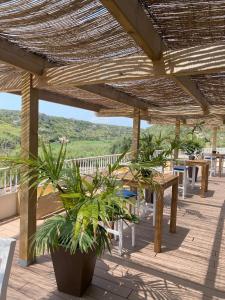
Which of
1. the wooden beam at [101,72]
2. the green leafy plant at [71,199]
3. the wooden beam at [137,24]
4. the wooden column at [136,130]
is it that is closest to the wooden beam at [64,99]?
the wooden column at [136,130]

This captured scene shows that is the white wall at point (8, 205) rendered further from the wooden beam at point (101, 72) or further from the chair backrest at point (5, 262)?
the chair backrest at point (5, 262)

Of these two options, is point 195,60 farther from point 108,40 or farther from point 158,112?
point 158,112

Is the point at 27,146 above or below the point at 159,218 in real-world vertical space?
above

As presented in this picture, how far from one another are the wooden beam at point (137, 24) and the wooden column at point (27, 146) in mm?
1406

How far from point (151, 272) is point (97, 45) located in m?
2.40

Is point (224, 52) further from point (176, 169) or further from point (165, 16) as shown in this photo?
→ point (176, 169)

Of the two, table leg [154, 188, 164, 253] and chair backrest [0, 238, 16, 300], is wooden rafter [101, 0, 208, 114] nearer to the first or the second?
chair backrest [0, 238, 16, 300]

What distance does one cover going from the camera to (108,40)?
7.83 feet

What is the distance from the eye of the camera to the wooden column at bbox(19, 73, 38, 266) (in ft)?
9.52

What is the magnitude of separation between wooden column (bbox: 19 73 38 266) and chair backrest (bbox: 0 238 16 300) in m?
1.33

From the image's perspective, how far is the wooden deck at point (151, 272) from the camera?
8.25ft

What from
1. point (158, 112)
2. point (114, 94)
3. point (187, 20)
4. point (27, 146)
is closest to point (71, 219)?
point (27, 146)

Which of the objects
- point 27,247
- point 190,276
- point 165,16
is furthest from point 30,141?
point 190,276

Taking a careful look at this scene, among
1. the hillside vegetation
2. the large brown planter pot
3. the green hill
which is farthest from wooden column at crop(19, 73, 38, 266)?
the green hill
